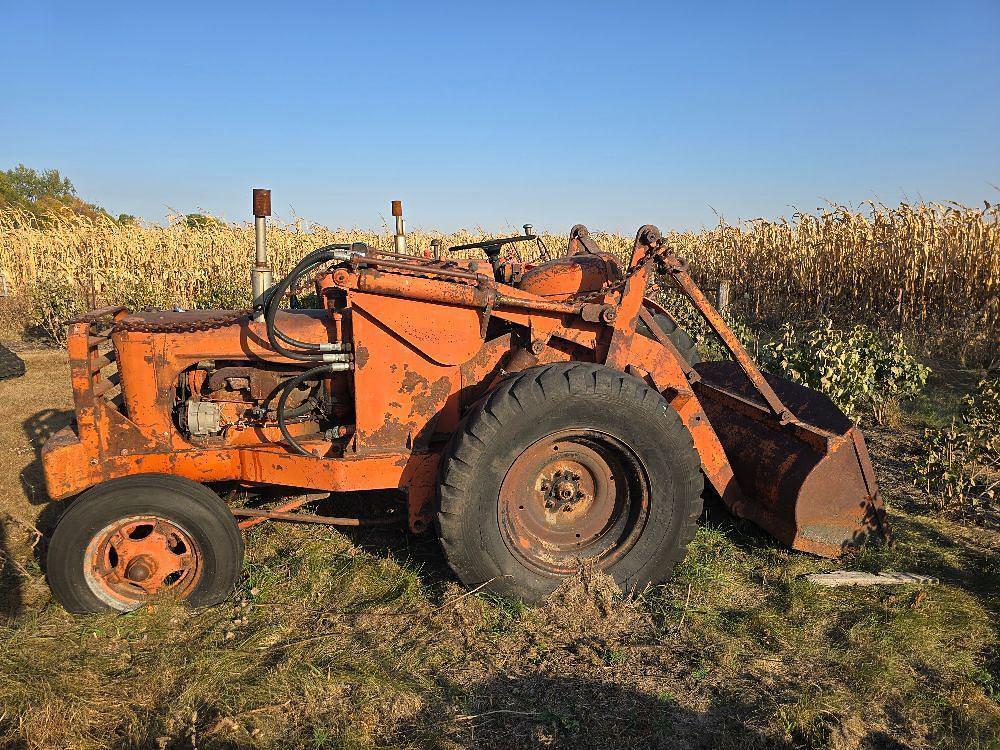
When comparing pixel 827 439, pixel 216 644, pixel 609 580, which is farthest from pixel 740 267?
pixel 216 644

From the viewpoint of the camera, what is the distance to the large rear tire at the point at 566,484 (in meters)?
3.25

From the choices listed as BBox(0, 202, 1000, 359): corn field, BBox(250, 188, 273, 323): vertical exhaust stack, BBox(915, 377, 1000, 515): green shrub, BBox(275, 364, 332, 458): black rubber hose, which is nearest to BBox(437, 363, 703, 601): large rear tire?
BBox(275, 364, 332, 458): black rubber hose

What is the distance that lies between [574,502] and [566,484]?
15 centimetres

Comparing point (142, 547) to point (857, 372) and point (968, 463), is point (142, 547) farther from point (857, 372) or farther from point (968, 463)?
point (857, 372)

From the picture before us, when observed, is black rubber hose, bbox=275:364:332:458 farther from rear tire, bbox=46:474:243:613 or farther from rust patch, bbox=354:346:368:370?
rear tire, bbox=46:474:243:613

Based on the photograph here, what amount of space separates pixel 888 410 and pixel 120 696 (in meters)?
6.75

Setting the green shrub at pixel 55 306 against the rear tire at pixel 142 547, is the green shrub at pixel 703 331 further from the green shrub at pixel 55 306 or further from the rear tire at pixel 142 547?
the green shrub at pixel 55 306

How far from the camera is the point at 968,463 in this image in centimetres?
482

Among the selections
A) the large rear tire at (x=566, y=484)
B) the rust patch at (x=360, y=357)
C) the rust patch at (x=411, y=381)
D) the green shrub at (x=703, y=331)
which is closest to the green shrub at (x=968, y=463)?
the large rear tire at (x=566, y=484)

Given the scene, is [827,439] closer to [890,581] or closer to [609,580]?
[890,581]

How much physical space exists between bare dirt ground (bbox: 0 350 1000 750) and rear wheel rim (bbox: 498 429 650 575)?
0.71 ft

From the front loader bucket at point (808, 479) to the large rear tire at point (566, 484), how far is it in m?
0.66

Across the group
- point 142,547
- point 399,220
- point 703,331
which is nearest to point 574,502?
point 142,547

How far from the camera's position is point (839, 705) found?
8.97 ft
